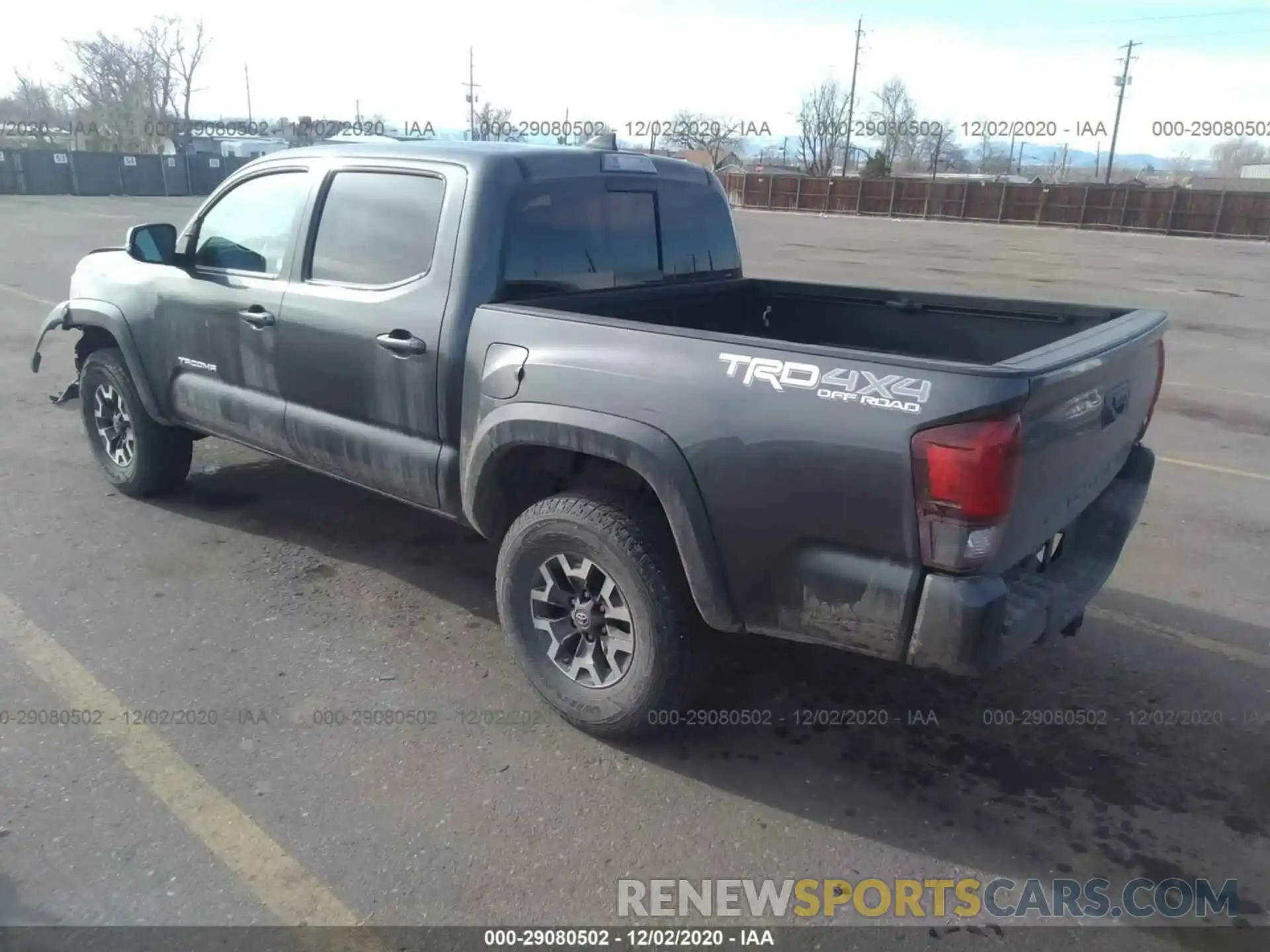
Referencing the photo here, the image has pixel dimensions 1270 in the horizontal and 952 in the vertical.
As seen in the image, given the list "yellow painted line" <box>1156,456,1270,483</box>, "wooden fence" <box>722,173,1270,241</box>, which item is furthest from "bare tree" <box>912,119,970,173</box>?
"yellow painted line" <box>1156,456,1270,483</box>

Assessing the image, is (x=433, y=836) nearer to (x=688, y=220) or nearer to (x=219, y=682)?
(x=219, y=682)

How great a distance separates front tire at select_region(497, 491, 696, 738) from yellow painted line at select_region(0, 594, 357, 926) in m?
1.05

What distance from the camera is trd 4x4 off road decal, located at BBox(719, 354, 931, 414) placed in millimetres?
2553

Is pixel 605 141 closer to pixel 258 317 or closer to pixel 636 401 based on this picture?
pixel 258 317

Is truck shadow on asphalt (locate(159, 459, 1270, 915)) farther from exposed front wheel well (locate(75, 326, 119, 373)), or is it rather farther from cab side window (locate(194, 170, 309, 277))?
exposed front wheel well (locate(75, 326, 119, 373))

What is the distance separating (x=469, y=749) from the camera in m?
3.33

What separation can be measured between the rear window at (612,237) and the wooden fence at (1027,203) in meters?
38.5

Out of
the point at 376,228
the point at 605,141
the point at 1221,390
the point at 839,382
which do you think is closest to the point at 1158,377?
the point at 839,382

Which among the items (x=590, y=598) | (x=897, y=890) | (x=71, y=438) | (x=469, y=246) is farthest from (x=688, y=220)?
(x=71, y=438)

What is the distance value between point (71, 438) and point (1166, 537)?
22.8 ft

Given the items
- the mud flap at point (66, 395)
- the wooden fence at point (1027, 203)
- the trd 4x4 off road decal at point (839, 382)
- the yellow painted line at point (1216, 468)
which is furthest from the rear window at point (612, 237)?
the wooden fence at point (1027, 203)

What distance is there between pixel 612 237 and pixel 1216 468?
495cm

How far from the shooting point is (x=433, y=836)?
2891mm

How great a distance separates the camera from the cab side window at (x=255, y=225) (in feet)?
14.3
